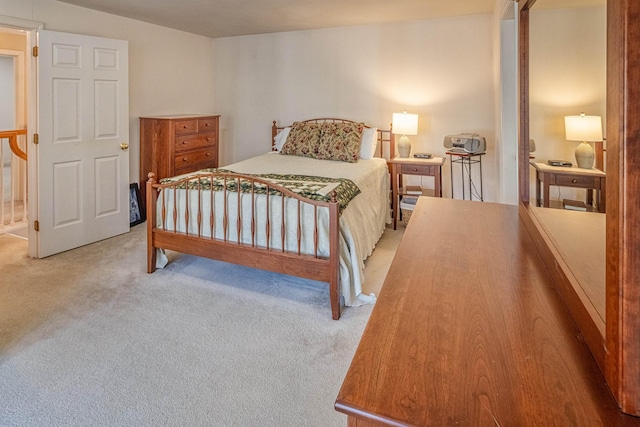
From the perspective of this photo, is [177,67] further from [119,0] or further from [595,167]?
[595,167]

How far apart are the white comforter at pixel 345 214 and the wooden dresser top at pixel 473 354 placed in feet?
4.90

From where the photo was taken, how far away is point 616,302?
0.54 metres

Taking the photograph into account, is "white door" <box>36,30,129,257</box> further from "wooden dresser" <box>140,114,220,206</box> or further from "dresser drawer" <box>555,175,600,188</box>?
"dresser drawer" <box>555,175,600,188</box>

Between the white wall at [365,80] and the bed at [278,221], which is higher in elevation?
the white wall at [365,80]

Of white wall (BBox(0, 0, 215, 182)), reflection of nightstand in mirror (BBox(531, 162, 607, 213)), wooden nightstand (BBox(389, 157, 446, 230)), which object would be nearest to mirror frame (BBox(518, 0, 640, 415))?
reflection of nightstand in mirror (BBox(531, 162, 607, 213))

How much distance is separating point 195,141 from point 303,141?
1356 mm

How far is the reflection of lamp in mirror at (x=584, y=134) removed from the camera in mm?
768

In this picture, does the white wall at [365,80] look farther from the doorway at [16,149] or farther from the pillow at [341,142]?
the doorway at [16,149]

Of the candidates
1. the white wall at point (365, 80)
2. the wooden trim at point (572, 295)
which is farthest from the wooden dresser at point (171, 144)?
the wooden trim at point (572, 295)

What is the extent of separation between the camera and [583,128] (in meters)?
0.88

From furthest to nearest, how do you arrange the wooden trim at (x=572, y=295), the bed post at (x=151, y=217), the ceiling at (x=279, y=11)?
the ceiling at (x=279, y=11), the bed post at (x=151, y=217), the wooden trim at (x=572, y=295)

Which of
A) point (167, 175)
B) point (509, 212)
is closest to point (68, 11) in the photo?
point (167, 175)

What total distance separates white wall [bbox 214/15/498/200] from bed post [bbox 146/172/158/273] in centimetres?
258

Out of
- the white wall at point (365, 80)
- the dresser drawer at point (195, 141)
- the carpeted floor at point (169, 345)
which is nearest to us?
the carpeted floor at point (169, 345)
